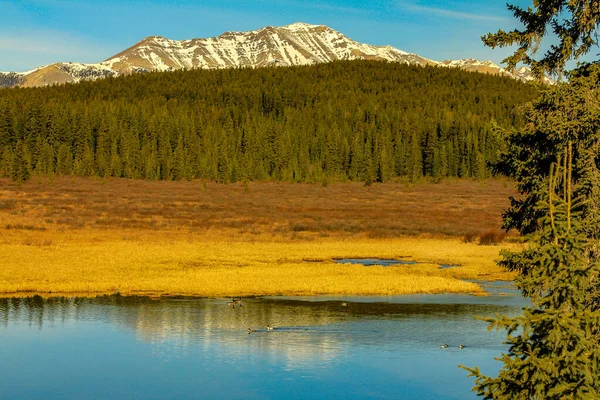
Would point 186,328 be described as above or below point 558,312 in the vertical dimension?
below

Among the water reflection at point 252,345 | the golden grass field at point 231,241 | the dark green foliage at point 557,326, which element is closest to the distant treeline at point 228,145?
the golden grass field at point 231,241

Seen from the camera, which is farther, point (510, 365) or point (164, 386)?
point (164, 386)

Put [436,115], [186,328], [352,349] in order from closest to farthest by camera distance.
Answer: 1. [352,349]
2. [186,328]
3. [436,115]

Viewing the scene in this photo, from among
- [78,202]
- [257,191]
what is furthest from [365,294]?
[257,191]

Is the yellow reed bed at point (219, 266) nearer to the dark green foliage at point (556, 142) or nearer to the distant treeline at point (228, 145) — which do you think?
the dark green foliage at point (556, 142)

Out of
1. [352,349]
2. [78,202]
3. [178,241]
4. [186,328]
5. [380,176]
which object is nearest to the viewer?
[352,349]

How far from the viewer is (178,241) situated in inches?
2280

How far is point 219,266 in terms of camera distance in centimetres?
4562

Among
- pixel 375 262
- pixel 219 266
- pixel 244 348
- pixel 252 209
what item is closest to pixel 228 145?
pixel 252 209

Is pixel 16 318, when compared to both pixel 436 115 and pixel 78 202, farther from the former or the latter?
pixel 436 115

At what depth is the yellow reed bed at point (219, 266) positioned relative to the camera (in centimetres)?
3834

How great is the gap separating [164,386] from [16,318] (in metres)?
11.8

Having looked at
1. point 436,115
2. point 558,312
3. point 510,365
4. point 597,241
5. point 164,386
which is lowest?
point 164,386

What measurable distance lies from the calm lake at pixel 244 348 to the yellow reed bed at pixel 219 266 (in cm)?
234
